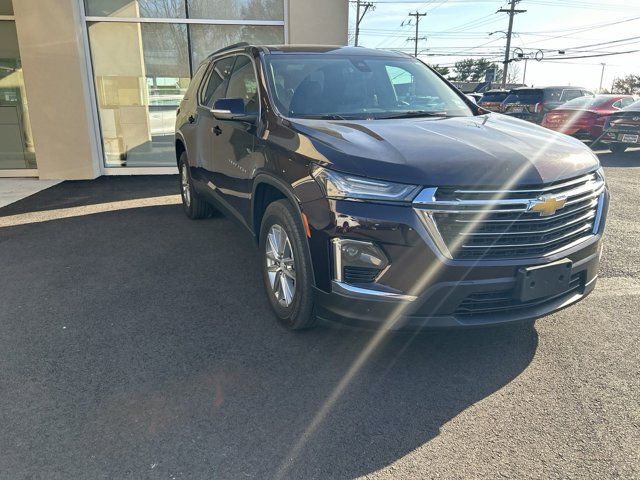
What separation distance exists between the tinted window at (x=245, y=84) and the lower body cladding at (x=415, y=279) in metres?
1.61

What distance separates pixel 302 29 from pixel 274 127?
6037 mm

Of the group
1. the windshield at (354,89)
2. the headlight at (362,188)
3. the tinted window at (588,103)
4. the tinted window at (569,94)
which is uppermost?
the windshield at (354,89)

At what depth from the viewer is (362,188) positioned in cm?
265

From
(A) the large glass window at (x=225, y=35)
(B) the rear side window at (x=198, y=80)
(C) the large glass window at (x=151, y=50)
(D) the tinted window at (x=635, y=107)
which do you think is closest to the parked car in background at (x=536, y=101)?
(D) the tinted window at (x=635, y=107)

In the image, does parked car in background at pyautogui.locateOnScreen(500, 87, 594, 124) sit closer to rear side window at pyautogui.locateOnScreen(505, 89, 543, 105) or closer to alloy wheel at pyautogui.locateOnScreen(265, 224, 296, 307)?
rear side window at pyautogui.locateOnScreen(505, 89, 543, 105)

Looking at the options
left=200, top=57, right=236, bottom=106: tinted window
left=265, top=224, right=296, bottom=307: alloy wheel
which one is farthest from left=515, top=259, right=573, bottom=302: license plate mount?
left=200, top=57, right=236, bottom=106: tinted window

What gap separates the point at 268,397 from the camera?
2.71m

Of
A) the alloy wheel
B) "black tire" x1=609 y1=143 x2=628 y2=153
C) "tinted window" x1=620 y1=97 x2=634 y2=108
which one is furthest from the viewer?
"tinted window" x1=620 y1=97 x2=634 y2=108

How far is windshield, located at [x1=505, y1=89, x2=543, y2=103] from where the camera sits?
14555 mm

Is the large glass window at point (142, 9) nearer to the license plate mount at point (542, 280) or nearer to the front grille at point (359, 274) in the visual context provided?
the front grille at point (359, 274)

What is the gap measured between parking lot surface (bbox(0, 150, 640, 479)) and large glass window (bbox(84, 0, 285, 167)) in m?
5.65

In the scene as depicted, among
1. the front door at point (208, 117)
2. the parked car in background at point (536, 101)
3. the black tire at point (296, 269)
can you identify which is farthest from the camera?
the parked car in background at point (536, 101)

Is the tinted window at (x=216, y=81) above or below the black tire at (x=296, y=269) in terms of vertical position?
above

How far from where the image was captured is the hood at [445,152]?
2.60 metres
